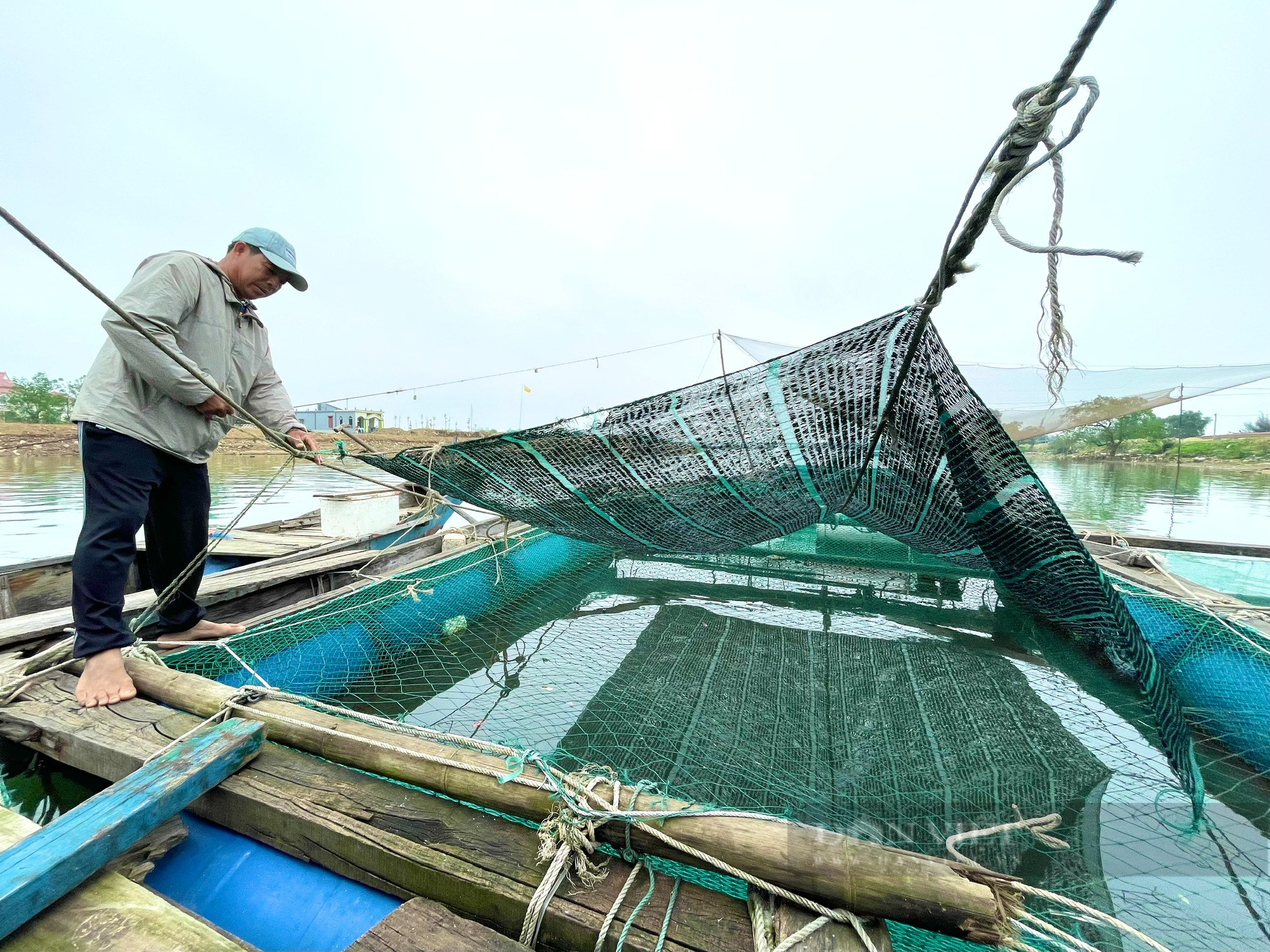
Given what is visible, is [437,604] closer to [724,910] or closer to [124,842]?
[124,842]

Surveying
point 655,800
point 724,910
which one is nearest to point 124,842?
point 655,800

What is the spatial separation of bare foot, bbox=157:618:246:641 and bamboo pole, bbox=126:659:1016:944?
0.85 metres

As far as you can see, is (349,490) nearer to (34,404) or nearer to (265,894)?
(265,894)

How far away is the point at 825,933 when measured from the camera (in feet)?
2.61

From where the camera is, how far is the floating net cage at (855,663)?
1462 mm

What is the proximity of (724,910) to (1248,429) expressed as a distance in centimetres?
2306

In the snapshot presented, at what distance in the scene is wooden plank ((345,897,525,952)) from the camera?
0.79 m

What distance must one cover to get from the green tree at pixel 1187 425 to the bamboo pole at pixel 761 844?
22.9 meters

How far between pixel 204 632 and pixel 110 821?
120cm

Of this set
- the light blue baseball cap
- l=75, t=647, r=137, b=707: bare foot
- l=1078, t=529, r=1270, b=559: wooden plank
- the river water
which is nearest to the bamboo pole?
l=75, t=647, r=137, b=707: bare foot

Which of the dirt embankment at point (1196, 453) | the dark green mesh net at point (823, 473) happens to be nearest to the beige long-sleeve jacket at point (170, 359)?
the dark green mesh net at point (823, 473)

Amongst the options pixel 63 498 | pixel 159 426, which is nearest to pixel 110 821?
pixel 159 426

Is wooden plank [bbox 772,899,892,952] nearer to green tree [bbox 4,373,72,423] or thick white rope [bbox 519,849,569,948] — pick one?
thick white rope [bbox 519,849,569,948]

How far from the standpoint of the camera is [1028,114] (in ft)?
3.06
